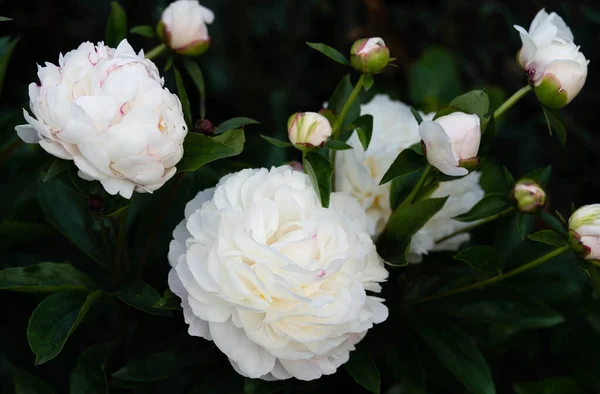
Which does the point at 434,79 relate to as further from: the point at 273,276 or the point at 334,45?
the point at 273,276

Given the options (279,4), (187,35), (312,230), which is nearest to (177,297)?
(312,230)

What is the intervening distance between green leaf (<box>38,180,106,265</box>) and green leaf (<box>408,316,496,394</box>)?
31 cm

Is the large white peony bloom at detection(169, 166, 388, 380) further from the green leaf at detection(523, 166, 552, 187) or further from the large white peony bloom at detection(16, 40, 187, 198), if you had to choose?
the green leaf at detection(523, 166, 552, 187)

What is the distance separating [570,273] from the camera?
746 millimetres

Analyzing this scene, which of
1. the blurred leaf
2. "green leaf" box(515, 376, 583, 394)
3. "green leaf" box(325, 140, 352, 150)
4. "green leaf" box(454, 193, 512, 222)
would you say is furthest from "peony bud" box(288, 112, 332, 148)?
the blurred leaf

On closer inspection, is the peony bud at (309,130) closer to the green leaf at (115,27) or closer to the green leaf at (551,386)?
the green leaf at (115,27)

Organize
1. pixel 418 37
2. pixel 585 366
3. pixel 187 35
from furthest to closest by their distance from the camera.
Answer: pixel 418 37, pixel 585 366, pixel 187 35

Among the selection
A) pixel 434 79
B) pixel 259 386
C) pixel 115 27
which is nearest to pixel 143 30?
pixel 115 27

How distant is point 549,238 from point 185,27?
36cm

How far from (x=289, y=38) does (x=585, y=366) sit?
873 millimetres

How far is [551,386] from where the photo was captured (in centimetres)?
69

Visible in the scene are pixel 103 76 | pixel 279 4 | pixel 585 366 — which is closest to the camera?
pixel 103 76

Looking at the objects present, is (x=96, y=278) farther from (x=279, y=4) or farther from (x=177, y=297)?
(x=279, y=4)

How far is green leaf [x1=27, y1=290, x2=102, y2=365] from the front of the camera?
50 centimetres
